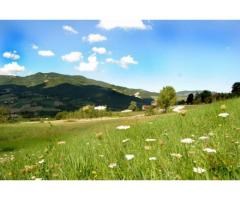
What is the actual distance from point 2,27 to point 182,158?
10.4 ft

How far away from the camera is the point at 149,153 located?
3.03 m

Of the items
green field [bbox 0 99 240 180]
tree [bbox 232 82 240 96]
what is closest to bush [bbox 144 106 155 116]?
green field [bbox 0 99 240 180]

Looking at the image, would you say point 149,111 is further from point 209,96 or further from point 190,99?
point 209,96

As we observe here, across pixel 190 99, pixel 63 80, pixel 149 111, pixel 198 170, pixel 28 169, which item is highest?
pixel 63 80

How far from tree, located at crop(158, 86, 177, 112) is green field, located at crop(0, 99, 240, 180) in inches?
7.7

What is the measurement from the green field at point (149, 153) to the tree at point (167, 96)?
20cm

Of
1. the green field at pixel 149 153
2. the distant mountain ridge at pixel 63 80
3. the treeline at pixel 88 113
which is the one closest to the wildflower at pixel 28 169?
the green field at pixel 149 153

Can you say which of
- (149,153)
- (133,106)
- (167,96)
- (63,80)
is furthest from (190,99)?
(149,153)

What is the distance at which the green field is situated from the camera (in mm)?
2572

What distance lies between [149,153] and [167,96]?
204 cm

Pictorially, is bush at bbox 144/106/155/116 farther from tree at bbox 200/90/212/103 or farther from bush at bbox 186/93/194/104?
tree at bbox 200/90/212/103

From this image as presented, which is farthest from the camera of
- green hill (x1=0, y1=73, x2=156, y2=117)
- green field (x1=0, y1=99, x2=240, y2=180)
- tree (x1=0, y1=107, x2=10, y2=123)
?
tree (x1=0, y1=107, x2=10, y2=123)

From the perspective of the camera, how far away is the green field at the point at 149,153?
8.44ft
